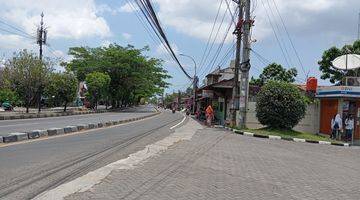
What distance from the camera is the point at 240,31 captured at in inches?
1325

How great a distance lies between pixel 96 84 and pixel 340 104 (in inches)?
1678

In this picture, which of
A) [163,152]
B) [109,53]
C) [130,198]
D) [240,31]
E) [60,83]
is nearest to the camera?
[130,198]

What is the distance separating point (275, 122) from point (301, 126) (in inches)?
193

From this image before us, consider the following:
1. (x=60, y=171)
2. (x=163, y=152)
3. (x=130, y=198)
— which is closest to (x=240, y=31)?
(x=163, y=152)

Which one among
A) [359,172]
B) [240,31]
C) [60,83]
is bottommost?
[359,172]

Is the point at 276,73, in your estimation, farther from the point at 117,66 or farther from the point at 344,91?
the point at 344,91

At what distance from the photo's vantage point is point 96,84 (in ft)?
223

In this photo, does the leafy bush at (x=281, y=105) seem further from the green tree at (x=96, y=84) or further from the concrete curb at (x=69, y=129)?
the green tree at (x=96, y=84)

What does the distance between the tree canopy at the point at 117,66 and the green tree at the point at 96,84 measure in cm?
370

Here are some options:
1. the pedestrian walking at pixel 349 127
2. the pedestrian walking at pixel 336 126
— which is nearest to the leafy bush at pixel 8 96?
the pedestrian walking at pixel 336 126

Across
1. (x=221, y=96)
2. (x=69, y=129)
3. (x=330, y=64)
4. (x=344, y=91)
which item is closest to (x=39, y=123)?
(x=69, y=129)

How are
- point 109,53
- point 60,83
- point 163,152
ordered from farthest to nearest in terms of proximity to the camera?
point 109,53, point 60,83, point 163,152

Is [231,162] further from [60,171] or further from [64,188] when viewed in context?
[64,188]

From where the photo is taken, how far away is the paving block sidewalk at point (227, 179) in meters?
8.96
